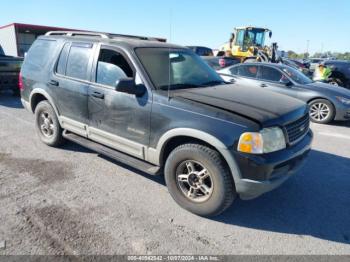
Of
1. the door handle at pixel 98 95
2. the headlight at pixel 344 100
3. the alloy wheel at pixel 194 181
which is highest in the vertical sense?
the door handle at pixel 98 95

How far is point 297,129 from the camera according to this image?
3.32 meters

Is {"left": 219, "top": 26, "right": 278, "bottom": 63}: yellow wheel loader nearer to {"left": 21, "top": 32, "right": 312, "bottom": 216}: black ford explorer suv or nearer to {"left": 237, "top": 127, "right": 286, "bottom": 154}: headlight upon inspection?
{"left": 21, "top": 32, "right": 312, "bottom": 216}: black ford explorer suv

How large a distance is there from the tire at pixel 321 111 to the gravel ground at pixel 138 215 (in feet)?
11.3

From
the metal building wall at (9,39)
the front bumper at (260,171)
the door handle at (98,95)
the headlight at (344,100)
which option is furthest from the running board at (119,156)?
Result: the metal building wall at (9,39)

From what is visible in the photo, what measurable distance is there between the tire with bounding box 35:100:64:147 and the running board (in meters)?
0.27

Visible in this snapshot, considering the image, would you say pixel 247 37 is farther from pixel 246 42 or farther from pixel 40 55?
pixel 40 55

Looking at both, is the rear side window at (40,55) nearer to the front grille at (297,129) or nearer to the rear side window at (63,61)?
the rear side window at (63,61)

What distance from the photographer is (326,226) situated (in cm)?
313

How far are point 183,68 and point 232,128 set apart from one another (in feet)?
5.29

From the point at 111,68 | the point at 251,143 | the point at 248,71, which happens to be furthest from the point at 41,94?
the point at 248,71

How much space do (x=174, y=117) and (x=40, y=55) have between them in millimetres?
3183

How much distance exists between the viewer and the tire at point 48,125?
4.85 meters

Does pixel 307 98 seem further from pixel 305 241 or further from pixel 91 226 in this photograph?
pixel 91 226

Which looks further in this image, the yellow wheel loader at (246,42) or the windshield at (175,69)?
the yellow wheel loader at (246,42)
